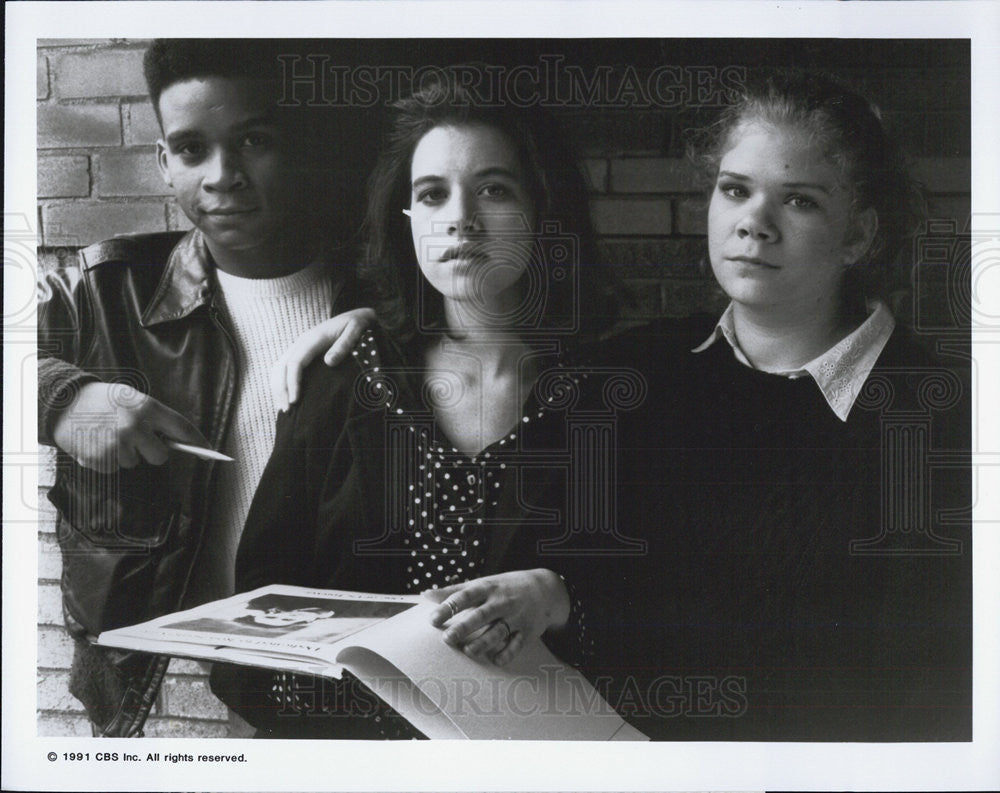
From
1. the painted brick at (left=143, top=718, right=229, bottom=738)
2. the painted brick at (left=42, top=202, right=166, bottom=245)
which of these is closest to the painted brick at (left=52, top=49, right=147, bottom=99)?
the painted brick at (left=42, top=202, right=166, bottom=245)

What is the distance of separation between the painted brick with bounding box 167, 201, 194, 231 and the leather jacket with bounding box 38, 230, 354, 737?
0.08 ft

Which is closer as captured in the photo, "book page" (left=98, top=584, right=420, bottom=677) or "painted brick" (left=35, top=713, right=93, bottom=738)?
"book page" (left=98, top=584, right=420, bottom=677)

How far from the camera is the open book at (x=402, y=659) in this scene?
2.16m

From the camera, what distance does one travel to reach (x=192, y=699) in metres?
2.27

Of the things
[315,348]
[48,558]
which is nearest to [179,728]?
[48,558]

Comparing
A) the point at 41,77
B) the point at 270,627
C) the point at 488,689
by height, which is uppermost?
the point at 41,77

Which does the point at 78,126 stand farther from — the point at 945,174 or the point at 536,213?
the point at 945,174

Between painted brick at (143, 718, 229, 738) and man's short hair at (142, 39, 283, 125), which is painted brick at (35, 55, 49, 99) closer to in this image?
man's short hair at (142, 39, 283, 125)

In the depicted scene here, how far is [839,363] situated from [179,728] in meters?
1.75

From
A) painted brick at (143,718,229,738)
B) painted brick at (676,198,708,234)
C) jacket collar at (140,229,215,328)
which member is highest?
painted brick at (676,198,708,234)

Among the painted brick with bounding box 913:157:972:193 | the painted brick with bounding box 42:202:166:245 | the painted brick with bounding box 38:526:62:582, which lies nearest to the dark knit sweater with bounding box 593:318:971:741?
the painted brick with bounding box 913:157:972:193

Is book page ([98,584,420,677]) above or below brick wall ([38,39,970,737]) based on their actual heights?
below

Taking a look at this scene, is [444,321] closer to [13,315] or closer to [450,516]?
[450,516]

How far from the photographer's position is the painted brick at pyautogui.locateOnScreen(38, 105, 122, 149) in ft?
7.45
